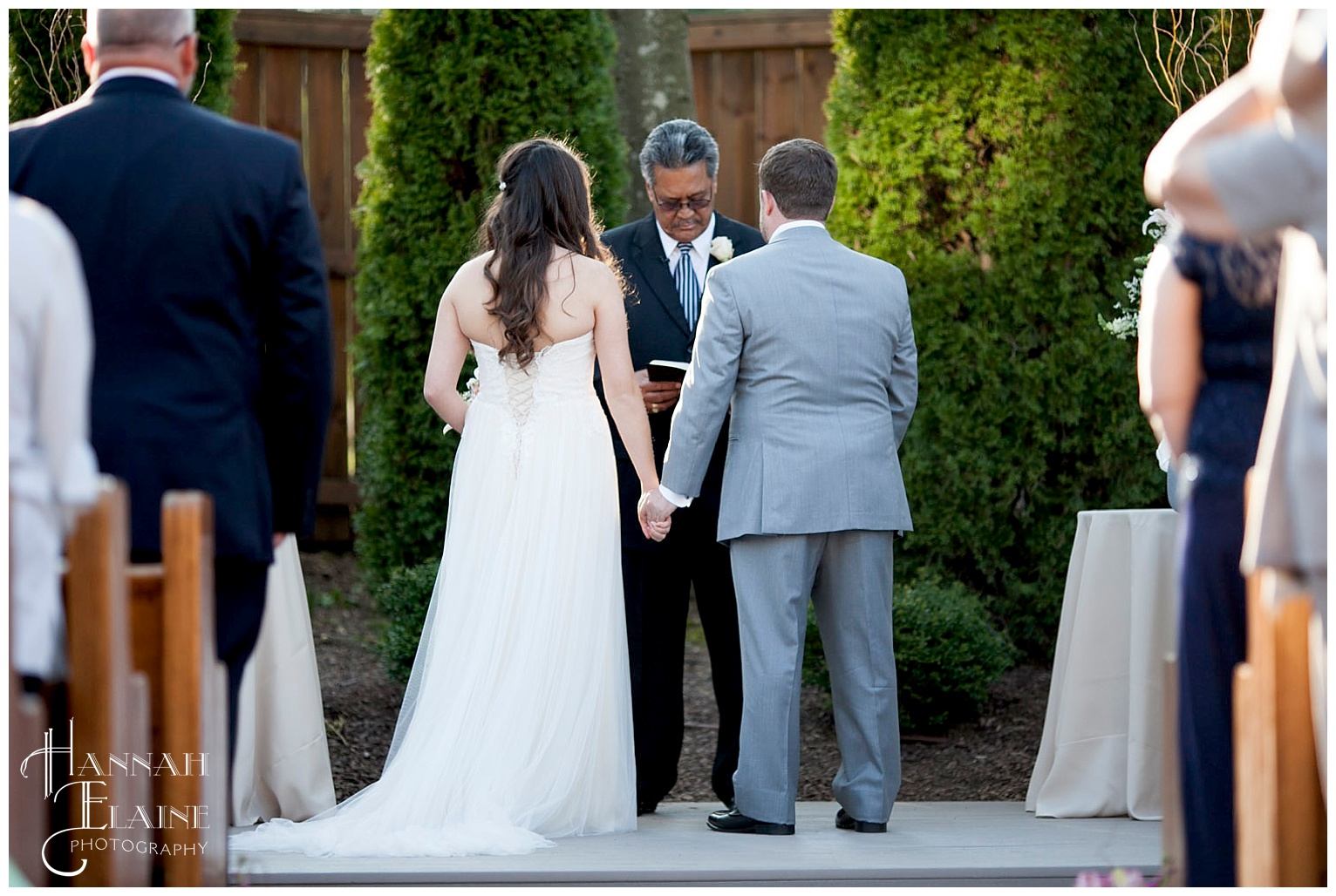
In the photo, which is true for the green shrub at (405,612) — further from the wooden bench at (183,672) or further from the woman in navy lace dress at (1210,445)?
the woman in navy lace dress at (1210,445)

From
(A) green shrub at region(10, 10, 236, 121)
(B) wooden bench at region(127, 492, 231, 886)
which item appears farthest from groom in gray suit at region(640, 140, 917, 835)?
(A) green shrub at region(10, 10, 236, 121)

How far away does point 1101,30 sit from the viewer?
18.1ft

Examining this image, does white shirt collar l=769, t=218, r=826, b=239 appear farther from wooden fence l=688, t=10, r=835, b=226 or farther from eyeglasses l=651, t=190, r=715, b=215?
wooden fence l=688, t=10, r=835, b=226

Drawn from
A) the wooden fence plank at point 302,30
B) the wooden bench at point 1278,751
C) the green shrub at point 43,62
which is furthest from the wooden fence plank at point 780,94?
the wooden bench at point 1278,751

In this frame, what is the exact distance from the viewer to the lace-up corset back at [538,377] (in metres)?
3.96

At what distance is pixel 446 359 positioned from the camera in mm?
4043

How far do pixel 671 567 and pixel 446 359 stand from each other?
0.88m

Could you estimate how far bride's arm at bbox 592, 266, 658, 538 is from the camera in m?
3.94

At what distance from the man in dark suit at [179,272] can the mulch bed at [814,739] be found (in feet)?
7.70

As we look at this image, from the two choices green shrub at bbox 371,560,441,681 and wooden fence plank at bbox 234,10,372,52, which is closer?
green shrub at bbox 371,560,441,681

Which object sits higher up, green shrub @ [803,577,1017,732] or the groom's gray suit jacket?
the groom's gray suit jacket

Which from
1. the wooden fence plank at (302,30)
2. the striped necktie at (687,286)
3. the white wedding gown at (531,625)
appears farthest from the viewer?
the wooden fence plank at (302,30)

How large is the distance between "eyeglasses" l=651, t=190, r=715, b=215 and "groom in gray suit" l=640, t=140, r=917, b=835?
0.52 meters

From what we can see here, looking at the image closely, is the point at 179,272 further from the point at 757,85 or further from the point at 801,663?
the point at 757,85
